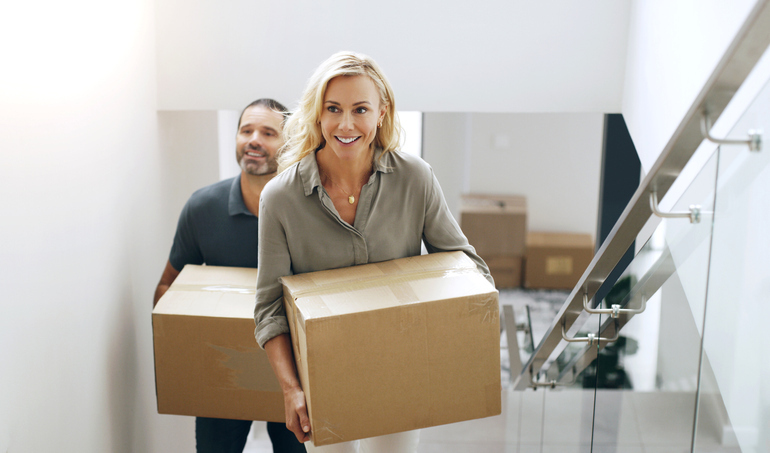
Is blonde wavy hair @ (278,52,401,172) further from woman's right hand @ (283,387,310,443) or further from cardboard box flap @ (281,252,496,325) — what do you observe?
woman's right hand @ (283,387,310,443)

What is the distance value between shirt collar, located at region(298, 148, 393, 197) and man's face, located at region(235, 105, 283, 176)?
747 mm

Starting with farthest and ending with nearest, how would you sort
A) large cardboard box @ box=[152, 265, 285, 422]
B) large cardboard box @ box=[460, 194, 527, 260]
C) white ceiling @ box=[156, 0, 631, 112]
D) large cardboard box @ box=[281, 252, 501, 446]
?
large cardboard box @ box=[460, 194, 527, 260]
white ceiling @ box=[156, 0, 631, 112]
large cardboard box @ box=[152, 265, 285, 422]
large cardboard box @ box=[281, 252, 501, 446]

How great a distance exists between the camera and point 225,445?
225 centimetres

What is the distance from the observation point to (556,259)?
6.43 m

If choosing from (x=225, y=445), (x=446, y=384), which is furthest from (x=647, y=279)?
(x=225, y=445)

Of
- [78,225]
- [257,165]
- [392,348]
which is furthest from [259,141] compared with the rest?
[392,348]

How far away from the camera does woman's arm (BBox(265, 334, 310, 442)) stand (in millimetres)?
1387

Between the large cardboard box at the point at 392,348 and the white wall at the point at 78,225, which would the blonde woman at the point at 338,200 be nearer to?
the large cardboard box at the point at 392,348

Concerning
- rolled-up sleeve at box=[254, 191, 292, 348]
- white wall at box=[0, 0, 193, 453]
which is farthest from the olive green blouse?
white wall at box=[0, 0, 193, 453]

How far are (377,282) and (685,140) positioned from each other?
61cm

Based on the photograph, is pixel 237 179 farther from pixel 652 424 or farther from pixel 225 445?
pixel 652 424

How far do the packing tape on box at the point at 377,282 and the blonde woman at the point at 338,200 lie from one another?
0.09 metres

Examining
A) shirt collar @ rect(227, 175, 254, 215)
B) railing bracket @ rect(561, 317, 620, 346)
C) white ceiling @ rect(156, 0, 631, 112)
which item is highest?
white ceiling @ rect(156, 0, 631, 112)

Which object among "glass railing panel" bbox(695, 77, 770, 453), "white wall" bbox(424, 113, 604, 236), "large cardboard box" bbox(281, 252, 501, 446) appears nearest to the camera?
"glass railing panel" bbox(695, 77, 770, 453)
